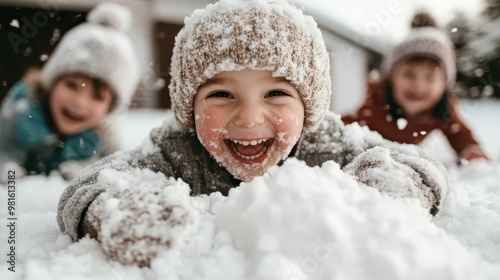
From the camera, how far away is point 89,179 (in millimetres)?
1161

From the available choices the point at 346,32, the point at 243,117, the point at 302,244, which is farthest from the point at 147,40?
the point at 302,244

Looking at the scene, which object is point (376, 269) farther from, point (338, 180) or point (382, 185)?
point (382, 185)

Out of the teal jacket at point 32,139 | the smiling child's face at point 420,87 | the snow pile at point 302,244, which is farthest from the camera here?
the smiling child's face at point 420,87

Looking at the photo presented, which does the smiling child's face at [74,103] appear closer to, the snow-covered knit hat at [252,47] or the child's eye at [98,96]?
the child's eye at [98,96]

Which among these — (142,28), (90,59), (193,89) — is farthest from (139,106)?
(193,89)

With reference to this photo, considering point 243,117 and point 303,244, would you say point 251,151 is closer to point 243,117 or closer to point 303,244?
point 243,117

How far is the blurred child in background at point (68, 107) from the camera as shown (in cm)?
318

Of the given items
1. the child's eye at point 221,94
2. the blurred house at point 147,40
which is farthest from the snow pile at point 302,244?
the blurred house at point 147,40

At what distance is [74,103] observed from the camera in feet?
10.5

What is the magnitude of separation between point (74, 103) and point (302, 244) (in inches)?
111

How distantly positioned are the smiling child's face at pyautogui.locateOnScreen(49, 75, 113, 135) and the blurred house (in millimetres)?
1828

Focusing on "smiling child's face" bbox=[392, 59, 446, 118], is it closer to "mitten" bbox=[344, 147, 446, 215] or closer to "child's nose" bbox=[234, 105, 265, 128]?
"mitten" bbox=[344, 147, 446, 215]

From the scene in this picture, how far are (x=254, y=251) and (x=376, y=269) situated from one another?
189 mm

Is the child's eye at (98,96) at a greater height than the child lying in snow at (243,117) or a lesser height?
lesser
